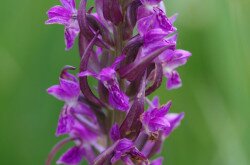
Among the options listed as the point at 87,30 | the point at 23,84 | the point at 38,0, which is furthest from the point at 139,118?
the point at 38,0

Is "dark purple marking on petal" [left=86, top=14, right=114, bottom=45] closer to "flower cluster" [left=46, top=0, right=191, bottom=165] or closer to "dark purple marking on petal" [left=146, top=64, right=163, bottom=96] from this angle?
"flower cluster" [left=46, top=0, right=191, bottom=165]

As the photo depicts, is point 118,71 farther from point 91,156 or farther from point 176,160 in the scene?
point 176,160

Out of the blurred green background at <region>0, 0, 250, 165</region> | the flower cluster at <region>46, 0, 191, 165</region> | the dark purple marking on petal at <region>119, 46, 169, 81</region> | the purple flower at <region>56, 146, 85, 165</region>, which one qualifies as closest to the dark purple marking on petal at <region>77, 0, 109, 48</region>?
the flower cluster at <region>46, 0, 191, 165</region>

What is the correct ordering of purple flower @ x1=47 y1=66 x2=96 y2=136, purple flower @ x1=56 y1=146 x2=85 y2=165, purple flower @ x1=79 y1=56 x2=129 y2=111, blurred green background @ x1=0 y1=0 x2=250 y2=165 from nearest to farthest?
purple flower @ x1=79 y1=56 x2=129 y2=111
purple flower @ x1=47 y1=66 x2=96 y2=136
purple flower @ x1=56 y1=146 x2=85 y2=165
blurred green background @ x1=0 y1=0 x2=250 y2=165

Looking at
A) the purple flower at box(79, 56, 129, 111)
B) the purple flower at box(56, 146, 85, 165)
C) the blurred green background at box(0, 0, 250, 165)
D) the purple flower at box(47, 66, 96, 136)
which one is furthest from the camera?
the blurred green background at box(0, 0, 250, 165)

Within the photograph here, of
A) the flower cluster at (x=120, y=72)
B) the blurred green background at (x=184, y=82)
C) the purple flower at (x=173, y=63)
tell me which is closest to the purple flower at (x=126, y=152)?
the flower cluster at (x=120, y=72)

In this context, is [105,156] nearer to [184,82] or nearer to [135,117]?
[135,117]

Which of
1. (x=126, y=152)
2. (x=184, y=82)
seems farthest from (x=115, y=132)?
(x=184, y=82)
